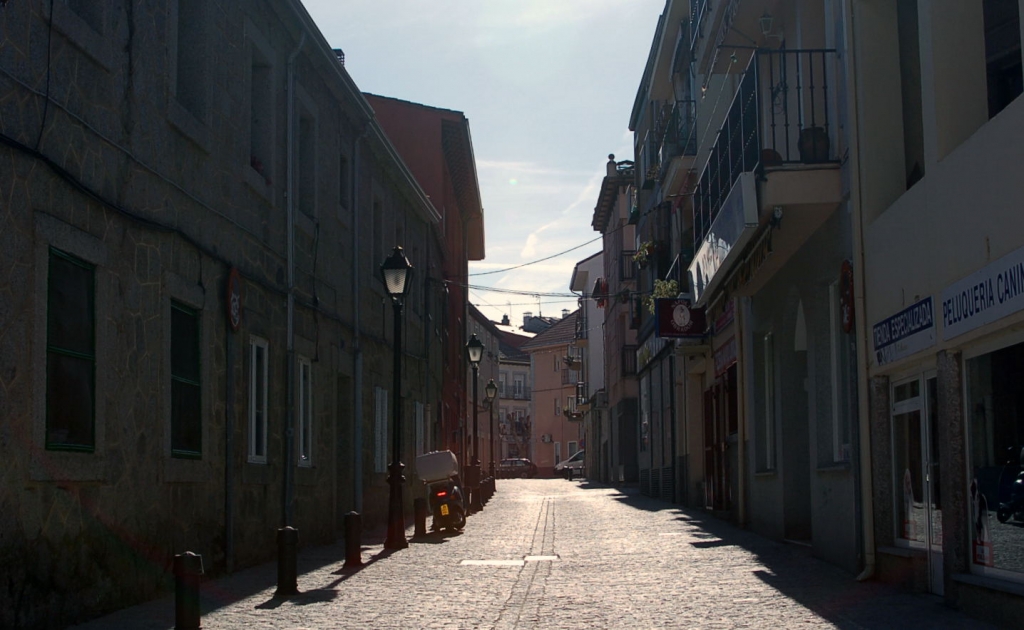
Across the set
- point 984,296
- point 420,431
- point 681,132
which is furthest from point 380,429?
point 984,296

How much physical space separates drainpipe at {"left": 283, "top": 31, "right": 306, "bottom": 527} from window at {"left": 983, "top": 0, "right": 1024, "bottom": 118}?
817 cm

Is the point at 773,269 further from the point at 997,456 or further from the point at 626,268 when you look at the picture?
the point at 626,268

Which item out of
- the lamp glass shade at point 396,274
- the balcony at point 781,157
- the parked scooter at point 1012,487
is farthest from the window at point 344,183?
the parked scooter at point 1012,487

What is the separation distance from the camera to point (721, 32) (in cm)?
1714

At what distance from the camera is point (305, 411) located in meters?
16.1

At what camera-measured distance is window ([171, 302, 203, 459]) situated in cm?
1093

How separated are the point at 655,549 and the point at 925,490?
5596 millimetres

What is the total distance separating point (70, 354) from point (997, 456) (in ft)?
19.9

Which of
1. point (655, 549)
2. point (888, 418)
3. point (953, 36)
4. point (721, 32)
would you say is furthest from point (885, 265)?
point (721, 32)

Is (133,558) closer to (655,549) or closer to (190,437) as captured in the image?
(190,437)

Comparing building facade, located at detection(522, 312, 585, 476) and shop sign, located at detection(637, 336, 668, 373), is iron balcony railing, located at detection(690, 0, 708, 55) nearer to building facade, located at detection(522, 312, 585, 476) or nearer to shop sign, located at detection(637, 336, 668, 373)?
shop sign, located at detection(637, 336, 668, 373)

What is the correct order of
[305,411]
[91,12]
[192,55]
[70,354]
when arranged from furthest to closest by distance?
[305,411] < [192,55] < [91,12] < [70,354]

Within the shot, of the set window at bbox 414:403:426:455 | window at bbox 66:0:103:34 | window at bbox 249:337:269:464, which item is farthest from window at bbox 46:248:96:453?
window at bbox 414:403:426:455

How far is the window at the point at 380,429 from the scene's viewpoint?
21484mm
